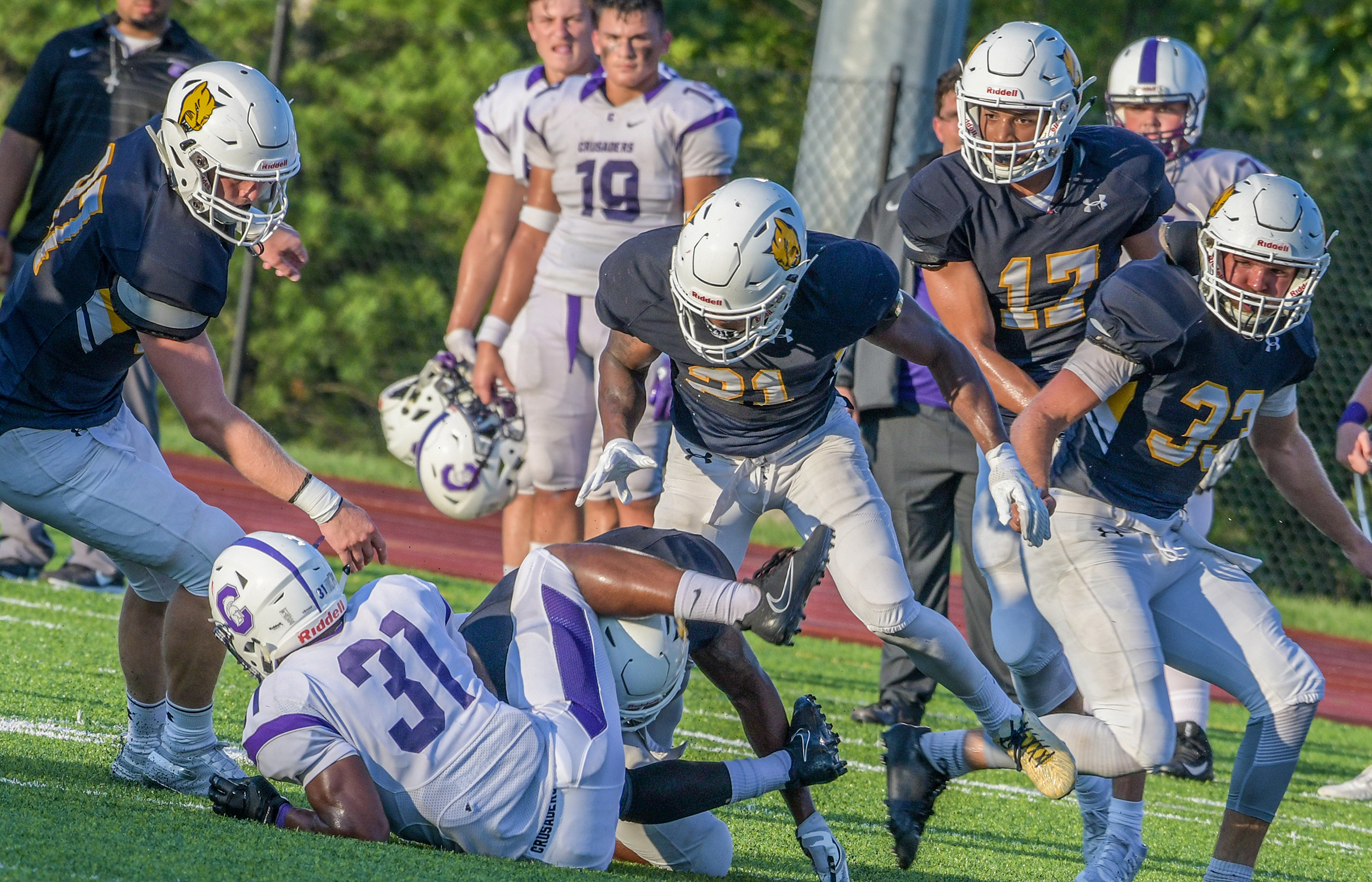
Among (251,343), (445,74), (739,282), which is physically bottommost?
(251,343)

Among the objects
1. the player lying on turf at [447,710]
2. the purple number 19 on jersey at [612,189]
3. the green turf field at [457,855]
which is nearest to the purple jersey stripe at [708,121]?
the purple number 19 on jersey at [612,189]

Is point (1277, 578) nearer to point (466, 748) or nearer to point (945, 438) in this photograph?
point (945, 438)

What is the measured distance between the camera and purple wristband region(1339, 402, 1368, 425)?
4.76 metres

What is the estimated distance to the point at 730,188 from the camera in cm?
391

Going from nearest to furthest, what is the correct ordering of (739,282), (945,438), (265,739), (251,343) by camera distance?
(265,739), (739,282), (945,438), (251,343)

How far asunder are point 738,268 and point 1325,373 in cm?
680

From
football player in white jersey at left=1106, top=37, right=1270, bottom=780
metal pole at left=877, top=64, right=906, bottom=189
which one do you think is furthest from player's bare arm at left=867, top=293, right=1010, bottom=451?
metal pole at left=877, top=64, right=906, bottom=189

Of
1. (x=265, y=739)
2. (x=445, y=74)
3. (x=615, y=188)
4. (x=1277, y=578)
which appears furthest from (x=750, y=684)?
(x=445, y=74)

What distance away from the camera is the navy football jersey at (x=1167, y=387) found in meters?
3.82

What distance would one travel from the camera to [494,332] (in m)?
5.95

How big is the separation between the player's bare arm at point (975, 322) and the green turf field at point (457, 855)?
123 cm

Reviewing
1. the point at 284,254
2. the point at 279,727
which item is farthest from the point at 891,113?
the point at 279,727

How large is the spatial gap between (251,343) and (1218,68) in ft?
25.2

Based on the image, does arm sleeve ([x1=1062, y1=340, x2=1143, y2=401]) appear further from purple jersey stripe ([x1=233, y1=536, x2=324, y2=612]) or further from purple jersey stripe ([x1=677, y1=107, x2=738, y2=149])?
purple jersey stripe ([x1=677, y1=107, x2=738, y2=149])
